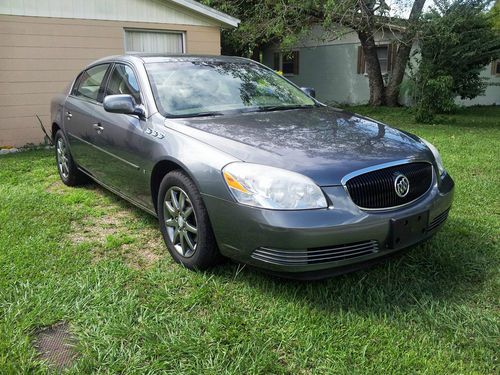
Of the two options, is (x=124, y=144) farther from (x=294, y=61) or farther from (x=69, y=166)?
(x=294, y=61)

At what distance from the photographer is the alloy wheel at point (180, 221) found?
3.08 meters

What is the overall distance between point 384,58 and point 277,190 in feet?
54.5

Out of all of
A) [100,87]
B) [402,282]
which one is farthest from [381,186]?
[100,87]

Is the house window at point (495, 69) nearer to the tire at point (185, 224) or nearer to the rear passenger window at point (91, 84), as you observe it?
the rear passenger window at point (91, 84)

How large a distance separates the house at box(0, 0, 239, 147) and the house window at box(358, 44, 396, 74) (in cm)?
894

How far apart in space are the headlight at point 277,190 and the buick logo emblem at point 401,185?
520 mm

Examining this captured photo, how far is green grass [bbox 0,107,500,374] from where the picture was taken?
226 cm

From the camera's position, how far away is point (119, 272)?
124 inches

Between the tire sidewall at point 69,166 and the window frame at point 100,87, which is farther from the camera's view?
the tire sidewall at point 69,166

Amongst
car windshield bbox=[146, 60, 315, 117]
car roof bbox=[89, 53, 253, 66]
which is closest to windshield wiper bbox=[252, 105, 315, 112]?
car windshield bbox=[146, 60, 315, 117]

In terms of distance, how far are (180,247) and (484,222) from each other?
8.57ft

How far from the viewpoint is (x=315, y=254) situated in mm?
2562

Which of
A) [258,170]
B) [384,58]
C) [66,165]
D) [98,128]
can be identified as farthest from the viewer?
[384,58]

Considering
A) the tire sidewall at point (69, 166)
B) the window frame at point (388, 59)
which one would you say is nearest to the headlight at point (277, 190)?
the tire sidewall at point (69, 166)
